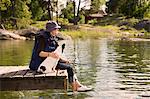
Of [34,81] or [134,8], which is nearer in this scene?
[34,81]

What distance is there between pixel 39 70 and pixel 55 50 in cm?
75

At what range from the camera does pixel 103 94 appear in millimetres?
13859

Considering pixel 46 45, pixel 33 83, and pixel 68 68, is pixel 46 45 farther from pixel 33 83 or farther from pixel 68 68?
pixel 33 83

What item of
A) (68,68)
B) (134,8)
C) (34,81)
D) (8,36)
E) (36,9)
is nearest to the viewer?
(34,81)

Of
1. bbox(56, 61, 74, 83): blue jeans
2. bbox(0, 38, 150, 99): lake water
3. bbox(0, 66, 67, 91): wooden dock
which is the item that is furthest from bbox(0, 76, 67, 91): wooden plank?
bbox(0, 38, 150, 99): lake water

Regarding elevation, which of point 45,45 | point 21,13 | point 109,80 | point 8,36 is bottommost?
point 8,36

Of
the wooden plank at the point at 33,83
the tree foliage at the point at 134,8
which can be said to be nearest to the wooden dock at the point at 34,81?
the wooden plank at the point at 33,83

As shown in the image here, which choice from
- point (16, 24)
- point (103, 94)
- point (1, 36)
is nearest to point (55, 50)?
point (103, 94)

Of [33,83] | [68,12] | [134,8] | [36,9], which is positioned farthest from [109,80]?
[68,12]

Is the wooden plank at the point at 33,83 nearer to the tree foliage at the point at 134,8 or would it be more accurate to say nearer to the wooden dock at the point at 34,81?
the wooden dock at the point at 34,81

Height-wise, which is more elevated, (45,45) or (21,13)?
(45,45)

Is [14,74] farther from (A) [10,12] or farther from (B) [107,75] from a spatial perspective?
(A) [10,12]

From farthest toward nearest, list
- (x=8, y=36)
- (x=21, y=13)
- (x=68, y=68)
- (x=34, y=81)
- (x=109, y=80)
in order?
(x=21, y=13) → (x=8, y=36) → (x=109, y=80) → (x=68, y=68) → (x=34, y=81)

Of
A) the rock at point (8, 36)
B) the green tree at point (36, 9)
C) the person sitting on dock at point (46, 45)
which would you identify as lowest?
the rock at point (8, 36)
